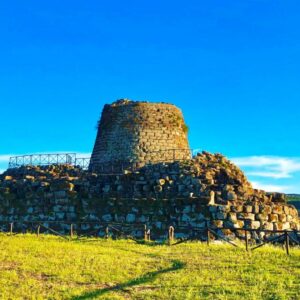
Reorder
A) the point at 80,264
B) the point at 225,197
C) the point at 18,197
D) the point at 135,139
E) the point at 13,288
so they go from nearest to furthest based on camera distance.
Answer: the point at 13,288 < the point at 80,264 < the point at 225,197 < the point at 18,197 < the point at 135,139

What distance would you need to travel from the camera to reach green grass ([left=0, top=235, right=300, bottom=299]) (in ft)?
37.4

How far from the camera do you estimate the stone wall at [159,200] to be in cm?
2362

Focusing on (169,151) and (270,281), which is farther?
(169,151)

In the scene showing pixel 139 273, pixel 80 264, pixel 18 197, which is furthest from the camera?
pixel 18 197

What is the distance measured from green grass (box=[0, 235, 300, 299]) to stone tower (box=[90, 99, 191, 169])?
11.6 m

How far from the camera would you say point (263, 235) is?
2322 cm

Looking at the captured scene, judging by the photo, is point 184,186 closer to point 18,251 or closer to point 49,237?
point 49,237

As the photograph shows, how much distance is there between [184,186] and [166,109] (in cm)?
851

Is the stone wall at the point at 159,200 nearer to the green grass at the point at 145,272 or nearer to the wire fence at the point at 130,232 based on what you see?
the wire fence at the point at 130,232

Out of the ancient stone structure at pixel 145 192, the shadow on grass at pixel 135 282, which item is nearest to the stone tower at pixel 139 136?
the ancient stone structure at pixel 145 192

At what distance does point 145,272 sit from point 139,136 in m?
17.2

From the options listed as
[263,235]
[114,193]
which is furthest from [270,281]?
[114,193]

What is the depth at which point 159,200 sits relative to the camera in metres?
24.3

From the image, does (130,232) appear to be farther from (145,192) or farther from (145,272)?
(145,272)
